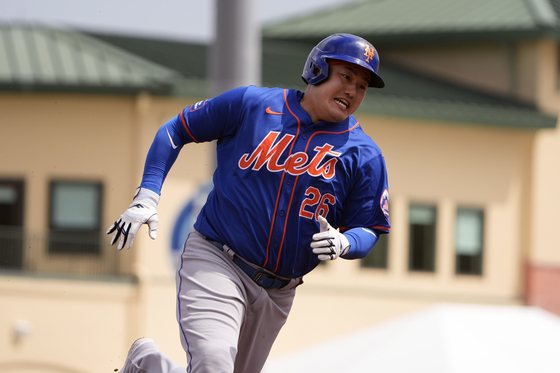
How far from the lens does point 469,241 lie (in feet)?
57.3

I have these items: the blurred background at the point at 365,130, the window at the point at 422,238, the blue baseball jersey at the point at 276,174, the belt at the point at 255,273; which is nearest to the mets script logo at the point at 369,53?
the blue baseball jersey at the point at 276,174

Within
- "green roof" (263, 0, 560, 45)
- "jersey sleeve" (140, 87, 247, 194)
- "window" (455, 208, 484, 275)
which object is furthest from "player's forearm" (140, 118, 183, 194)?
"green roof" (263, 0, 560, 45)

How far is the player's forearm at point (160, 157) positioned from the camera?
3531 millimetres

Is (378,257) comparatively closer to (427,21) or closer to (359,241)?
(427,21)

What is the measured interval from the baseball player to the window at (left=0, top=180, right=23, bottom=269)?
1273 centimetres

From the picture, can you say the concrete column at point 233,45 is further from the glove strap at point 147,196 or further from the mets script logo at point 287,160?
the glove strap at point 147,196

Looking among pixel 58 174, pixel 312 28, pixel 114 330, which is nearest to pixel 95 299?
pixel 114 330

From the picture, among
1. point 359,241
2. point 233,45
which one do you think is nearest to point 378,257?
point 233,45

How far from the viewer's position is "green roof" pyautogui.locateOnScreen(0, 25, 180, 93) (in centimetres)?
1508

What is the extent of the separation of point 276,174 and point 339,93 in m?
0.43

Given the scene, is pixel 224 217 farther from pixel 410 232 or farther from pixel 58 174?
pixel 410 232

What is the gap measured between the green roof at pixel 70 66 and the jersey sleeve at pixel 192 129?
1162 cm

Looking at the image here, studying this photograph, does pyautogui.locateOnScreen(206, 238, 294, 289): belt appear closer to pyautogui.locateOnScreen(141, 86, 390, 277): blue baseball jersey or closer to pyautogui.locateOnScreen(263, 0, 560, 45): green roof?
pyautogui.locateOnScreen(141, 86, 390, 277): blue baseball jersey

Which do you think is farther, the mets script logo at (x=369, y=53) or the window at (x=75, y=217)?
the window at (x=75, y=217)
